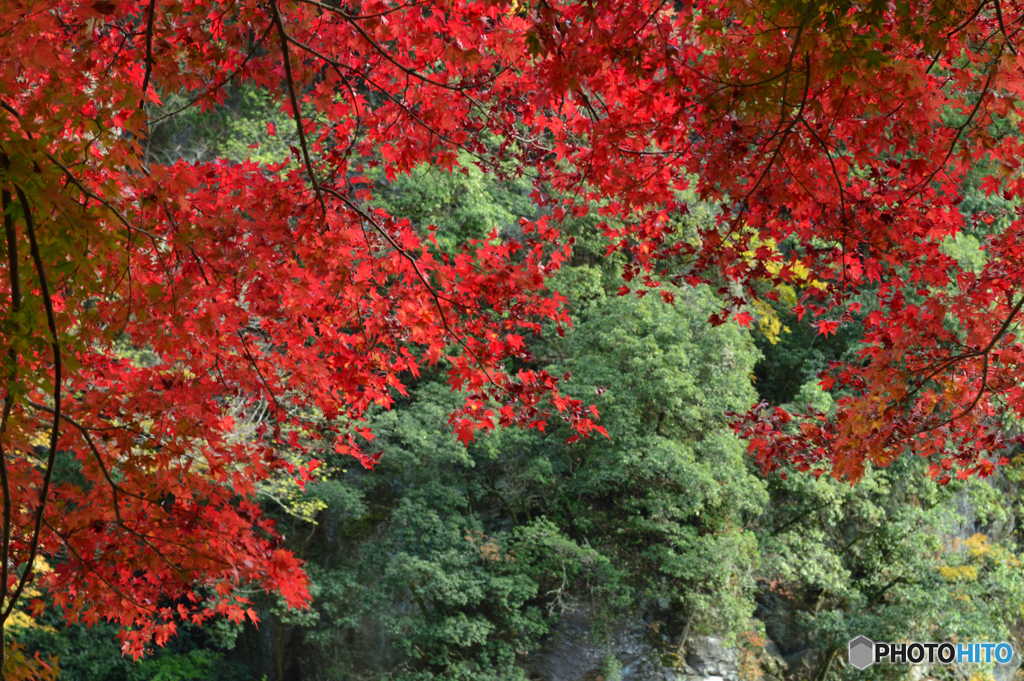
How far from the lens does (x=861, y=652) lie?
7.69 meters

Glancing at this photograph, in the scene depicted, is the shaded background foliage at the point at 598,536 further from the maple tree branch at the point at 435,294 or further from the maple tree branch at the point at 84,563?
the maple tree branch at the point at 84,563

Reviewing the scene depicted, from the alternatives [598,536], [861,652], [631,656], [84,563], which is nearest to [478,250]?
[84,563]

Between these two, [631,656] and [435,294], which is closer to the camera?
[435,294]

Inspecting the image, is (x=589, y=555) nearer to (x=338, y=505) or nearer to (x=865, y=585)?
(x=338, y=505)

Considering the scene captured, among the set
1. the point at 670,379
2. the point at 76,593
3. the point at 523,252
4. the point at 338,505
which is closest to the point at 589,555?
the point at 670,379

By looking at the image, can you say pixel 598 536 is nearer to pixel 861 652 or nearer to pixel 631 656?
pixel 631 656

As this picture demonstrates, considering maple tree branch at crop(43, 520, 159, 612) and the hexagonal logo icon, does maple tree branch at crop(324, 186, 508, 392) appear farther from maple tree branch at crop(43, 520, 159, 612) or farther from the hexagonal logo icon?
the hexagonal logo icon

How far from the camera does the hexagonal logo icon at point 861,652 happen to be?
7578mm

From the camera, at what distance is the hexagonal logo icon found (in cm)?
758

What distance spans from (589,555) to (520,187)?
174 inches

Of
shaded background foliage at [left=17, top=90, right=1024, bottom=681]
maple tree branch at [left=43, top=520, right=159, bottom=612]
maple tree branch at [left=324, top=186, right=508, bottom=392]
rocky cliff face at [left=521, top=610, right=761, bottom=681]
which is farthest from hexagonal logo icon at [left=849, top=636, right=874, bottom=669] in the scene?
maple tree branch at [left=43, top=520, right=159, bottom=612]

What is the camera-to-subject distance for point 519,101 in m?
3.09

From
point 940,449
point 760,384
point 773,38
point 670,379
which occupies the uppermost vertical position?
point 760,384

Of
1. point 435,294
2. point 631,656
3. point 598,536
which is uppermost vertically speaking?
point 598,536
